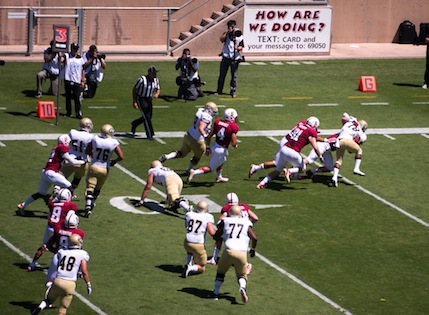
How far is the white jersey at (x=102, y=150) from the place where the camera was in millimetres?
26484

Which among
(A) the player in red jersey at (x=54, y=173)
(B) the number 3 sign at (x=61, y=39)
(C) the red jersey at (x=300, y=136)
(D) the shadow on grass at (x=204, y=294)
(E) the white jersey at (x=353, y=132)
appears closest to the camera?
(D) the shadow on grass at (x=204, y=294)

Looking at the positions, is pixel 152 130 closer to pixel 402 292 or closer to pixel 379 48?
pixel 402 292

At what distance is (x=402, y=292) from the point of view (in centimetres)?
2331

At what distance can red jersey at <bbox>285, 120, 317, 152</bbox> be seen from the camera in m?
29.2

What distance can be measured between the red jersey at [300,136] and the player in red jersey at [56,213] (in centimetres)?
767

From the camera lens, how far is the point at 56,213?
22.8 m

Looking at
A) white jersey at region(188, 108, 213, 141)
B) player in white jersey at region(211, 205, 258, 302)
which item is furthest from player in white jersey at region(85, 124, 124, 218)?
player in white jersey at region(211, 205, 258, 302)

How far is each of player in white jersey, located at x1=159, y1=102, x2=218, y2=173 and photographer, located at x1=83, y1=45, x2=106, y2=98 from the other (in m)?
7.62

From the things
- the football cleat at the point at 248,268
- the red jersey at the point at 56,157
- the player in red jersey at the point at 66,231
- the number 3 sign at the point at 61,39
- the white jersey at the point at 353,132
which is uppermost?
the number 3 sign at the point at 61,39

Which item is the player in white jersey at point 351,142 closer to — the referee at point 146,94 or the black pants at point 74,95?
the referee at point 146,94

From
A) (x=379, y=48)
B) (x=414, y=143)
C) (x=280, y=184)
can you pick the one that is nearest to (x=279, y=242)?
(x=280, y=184)

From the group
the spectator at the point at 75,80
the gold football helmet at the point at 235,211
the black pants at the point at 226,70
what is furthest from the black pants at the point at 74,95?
the gold football helmet at the point at 235,211

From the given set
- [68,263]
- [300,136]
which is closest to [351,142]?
[300,136]

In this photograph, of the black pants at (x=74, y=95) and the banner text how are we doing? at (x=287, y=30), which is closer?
the black pants at (x=74, y=95)
